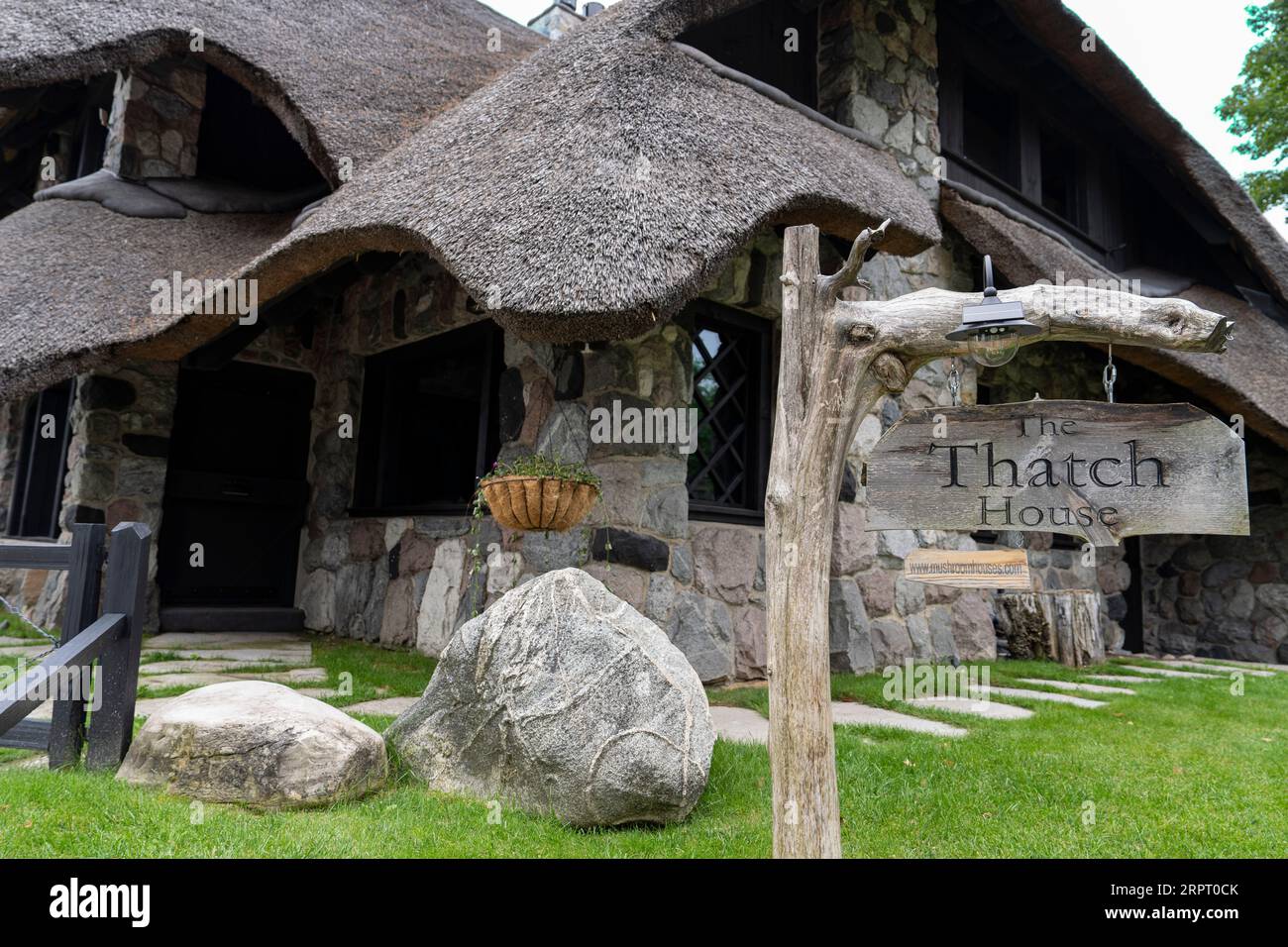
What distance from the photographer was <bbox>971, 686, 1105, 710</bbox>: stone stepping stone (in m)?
4.20

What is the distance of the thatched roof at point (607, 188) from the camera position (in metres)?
3.14

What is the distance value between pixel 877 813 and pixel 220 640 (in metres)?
4.37

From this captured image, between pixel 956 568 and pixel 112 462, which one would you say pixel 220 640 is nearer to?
pixel 112 462

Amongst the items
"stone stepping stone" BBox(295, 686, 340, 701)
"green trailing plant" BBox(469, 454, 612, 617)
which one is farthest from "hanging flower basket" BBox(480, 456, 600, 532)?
"stone stepping stone" BBox(295, 686, 340, 701)

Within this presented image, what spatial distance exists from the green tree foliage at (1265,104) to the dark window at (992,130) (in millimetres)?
7400

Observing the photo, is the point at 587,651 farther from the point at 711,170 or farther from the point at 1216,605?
the point at 1216,605

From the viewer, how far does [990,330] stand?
1.84 meters

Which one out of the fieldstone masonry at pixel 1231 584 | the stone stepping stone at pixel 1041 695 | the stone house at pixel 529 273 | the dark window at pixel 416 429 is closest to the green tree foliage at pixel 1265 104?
the stone house at pixel 529 273

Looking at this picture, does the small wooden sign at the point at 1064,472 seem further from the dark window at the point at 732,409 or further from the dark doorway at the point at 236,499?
the dark doorway at the point at 236,499

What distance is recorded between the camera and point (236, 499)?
5.85m

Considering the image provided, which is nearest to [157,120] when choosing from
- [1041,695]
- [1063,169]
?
[1041,695]

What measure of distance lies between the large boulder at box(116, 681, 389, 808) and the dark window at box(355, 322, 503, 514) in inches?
129

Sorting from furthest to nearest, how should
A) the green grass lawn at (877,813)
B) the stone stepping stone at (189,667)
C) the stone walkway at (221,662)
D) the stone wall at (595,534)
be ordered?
1. the stone wall at (595,534)
2. the stone stepping stone at (189,667)
3. the stone walkway at (221,662)
4. the green grass lawn at (877,813)
